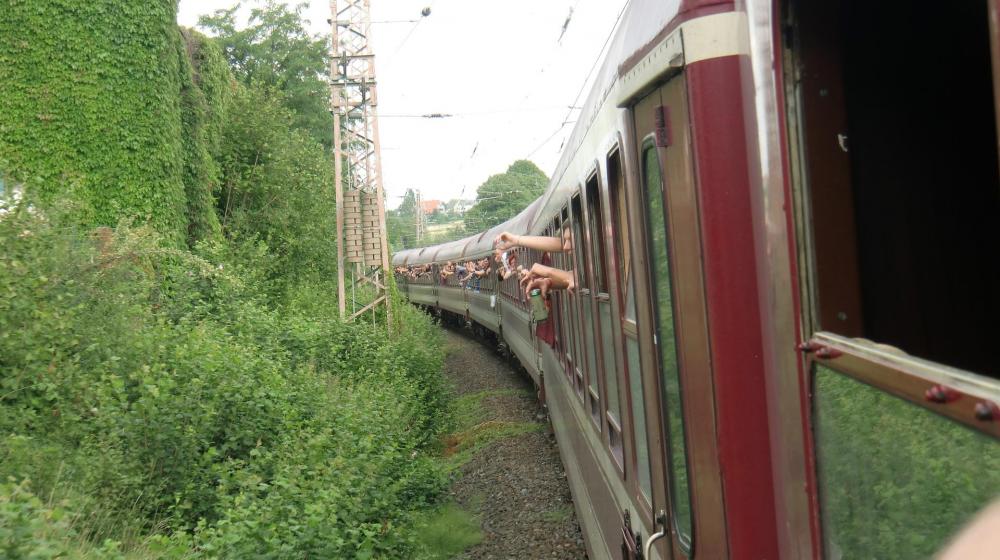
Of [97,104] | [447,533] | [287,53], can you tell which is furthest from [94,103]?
[287,53]

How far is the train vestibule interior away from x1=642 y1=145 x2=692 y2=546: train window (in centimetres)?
82

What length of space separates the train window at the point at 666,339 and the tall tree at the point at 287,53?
3717 cm

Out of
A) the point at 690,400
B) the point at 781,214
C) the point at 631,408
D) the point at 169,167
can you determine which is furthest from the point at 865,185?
the point at 169,167

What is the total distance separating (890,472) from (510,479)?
10.1m

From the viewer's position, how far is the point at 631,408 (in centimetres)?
452

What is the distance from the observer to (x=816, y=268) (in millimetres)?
2191

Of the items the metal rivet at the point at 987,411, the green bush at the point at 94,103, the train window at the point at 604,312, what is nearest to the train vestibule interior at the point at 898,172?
the metal rivet at the point at 987,411

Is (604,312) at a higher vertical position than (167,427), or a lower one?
higher

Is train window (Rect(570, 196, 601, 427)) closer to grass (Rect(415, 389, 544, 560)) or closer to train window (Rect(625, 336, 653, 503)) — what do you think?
train window (Rect(625, 336, 653, 503))

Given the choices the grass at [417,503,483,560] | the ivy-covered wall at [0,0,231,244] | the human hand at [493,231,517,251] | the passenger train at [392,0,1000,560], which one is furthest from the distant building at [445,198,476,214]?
the passenger train at [392,0,1000,560]

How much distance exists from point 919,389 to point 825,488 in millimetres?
625

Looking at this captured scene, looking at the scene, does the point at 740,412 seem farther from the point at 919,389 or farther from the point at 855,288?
the point at 919,389

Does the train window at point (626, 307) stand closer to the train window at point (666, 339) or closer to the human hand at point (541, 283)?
the train window at point (666, 339)

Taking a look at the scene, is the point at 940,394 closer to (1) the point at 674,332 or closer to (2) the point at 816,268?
(2) the point at 816,268
